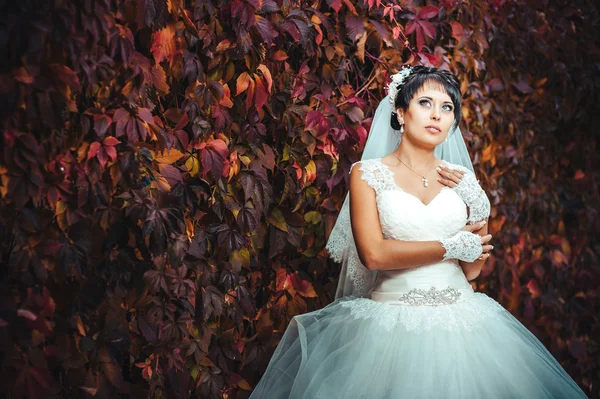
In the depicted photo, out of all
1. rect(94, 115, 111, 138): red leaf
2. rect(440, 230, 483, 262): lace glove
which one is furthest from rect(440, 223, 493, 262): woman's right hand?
rect(94, 115, 111, 138): red leaf

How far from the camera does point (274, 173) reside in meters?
2.61

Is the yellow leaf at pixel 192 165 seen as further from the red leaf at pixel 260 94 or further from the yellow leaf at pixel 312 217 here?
the yellow leaf at pixel 312 217

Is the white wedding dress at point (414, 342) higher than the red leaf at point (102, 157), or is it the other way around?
the red leaf at point (102, 157)

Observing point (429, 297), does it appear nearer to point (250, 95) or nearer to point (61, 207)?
point (250, 95)

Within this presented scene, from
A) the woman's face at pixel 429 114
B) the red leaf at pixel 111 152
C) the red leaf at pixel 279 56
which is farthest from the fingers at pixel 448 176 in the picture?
the red leaf at pixel 111 152

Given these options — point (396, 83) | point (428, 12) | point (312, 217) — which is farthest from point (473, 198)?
point (428, 12)

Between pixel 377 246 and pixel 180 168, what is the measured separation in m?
0.71

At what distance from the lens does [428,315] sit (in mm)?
2279

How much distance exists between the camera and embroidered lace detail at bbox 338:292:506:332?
2.25 metres

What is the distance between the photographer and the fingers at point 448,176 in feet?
8.31

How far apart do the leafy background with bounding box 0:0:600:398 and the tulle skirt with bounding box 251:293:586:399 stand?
0.93 ft

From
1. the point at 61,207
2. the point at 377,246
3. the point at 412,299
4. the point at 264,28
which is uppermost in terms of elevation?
the point at 264,28

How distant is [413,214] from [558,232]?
1944 mm

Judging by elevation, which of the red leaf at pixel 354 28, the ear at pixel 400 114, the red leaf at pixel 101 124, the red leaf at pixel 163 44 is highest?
the red leaf at pixel 354 28
